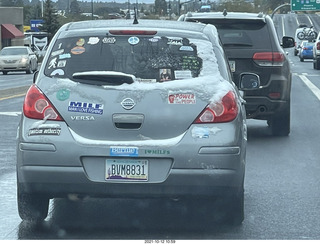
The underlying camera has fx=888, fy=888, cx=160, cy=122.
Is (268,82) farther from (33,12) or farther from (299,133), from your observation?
(33,12)

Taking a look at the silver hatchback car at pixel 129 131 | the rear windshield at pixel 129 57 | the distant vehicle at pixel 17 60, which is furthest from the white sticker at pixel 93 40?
the distant vehicle at pixel 17 60

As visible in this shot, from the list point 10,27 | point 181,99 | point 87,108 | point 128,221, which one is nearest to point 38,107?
point 87,108

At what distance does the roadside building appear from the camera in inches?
3359

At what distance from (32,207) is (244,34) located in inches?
268

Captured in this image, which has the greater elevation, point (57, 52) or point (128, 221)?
point (57, 52)

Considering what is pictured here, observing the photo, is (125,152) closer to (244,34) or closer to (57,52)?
(57,52)

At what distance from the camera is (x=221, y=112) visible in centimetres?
656

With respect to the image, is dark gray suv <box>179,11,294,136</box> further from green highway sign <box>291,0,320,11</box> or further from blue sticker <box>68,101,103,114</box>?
green highway sign <box>291,0,320,11</box>

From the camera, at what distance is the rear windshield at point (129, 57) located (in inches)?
265

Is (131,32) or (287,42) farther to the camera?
(287,42)

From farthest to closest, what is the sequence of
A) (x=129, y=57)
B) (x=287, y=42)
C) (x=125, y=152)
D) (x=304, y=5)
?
(x=304, y=5)
(x=287, y=42)
(x=129, y=57)
(x=125, y=152)

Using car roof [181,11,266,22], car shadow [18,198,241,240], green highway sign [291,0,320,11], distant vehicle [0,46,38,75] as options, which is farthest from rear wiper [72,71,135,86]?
green highway sign [291,0,320,11]

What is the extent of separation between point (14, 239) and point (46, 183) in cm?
50
